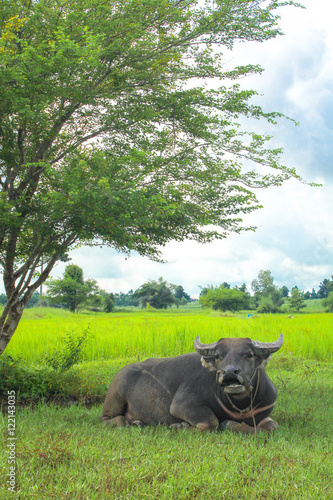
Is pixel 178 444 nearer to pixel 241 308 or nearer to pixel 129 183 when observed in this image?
pixel 129 183

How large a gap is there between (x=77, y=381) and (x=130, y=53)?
20.1 feet

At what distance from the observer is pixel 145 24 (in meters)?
8.56

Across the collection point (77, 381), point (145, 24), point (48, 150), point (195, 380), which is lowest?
point (77, 381)

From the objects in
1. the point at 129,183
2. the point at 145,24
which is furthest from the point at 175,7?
the point at 129,183

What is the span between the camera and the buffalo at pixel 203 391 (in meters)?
4.22

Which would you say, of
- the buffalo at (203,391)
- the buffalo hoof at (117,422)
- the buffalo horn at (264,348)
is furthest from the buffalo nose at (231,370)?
the buffalo hoof at (117,422)

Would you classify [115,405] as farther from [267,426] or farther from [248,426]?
[267,426]

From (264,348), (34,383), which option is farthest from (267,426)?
(34,383)

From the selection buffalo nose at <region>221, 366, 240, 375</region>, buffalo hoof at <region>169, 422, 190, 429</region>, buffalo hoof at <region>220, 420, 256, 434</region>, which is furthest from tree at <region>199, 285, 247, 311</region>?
buffalo nose at <region>221, 366, 240, 375</region>

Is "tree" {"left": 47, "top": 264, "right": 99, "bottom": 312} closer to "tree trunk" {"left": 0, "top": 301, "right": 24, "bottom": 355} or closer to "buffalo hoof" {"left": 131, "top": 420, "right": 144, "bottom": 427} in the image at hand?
"tree trunk" {"left": 0, "top": 301, "right": 24, "bottom": 355}

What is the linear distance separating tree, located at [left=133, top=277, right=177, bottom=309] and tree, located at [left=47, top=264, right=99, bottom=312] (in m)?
12.1

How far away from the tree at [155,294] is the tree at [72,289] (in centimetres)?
1207

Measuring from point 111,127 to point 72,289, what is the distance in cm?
3925

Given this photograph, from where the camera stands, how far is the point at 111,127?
946 cm
